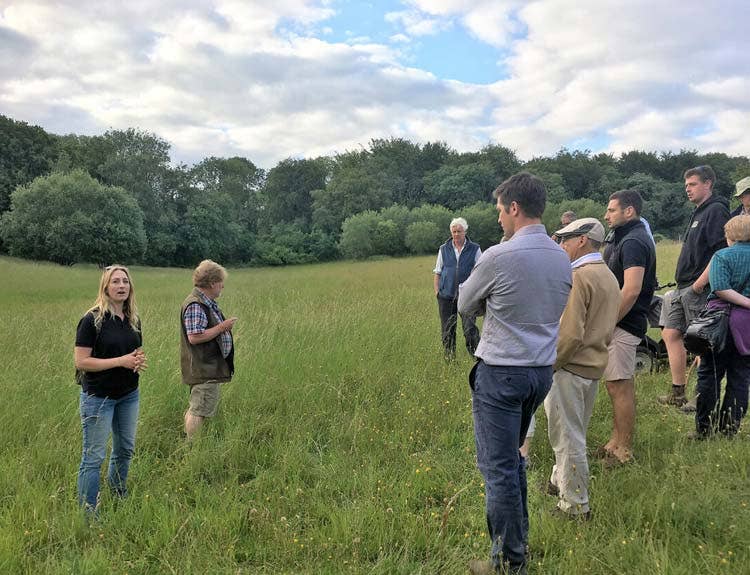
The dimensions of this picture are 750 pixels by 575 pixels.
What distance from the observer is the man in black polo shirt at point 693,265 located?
4473 millimetres

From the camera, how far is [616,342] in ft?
11.9

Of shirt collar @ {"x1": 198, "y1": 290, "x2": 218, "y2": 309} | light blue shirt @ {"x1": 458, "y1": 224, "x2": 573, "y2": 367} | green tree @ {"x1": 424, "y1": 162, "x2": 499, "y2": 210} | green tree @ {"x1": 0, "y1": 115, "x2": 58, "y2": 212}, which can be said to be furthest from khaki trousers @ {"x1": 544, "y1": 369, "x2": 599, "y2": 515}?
green tree @ {"x1": 424, "y1": 162, "x2": 499, "y2": 210}

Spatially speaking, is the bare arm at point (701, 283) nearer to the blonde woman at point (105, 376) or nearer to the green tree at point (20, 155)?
the blonde woman at point (105, 376)

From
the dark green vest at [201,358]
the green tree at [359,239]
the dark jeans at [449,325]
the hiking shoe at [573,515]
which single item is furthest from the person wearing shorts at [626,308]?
the green tree at [359,239]

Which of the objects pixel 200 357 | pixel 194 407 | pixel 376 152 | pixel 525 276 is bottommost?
pixel 194 407

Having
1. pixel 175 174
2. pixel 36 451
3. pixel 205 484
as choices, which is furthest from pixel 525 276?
pixel 175 174

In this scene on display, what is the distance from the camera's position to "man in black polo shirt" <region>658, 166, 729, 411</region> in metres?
4.47

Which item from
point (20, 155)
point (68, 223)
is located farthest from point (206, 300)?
point (20, 155)

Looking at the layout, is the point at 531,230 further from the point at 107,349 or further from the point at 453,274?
the point at 453,274

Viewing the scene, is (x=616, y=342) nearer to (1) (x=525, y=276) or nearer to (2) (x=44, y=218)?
(1) (x=525, y=276)

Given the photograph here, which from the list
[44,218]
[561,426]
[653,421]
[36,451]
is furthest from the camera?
[44,218]

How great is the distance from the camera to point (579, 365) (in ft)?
9.37

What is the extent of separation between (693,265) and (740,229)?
100cm

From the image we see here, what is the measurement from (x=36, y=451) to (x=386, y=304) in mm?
6987
